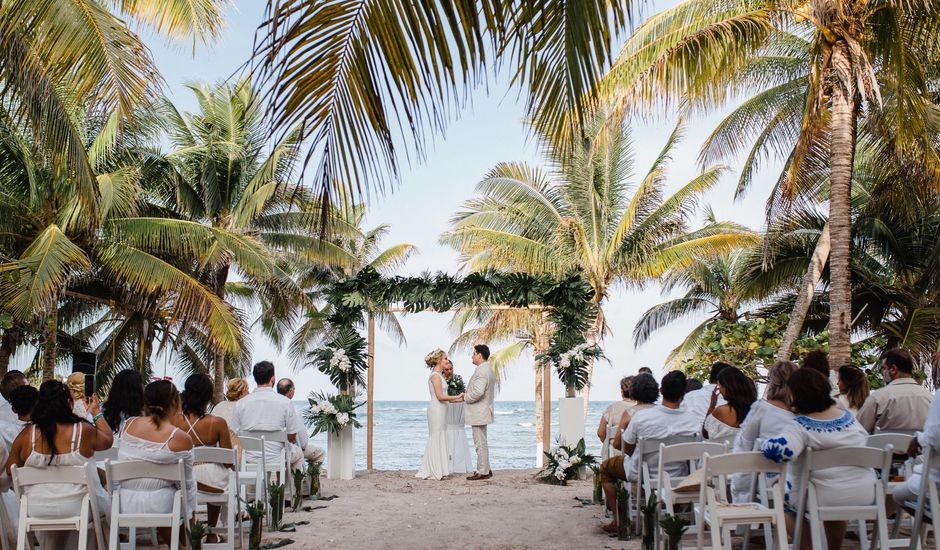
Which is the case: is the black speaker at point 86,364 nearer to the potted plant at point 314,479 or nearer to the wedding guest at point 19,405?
the potted plant at point 314,479

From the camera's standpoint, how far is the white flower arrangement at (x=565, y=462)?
1167 cm

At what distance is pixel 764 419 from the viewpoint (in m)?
5.27

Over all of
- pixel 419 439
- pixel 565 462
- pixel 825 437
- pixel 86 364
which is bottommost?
pixel 419 439

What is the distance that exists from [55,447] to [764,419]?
4.26 meters

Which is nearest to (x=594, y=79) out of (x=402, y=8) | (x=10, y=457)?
(x=402, y=8)

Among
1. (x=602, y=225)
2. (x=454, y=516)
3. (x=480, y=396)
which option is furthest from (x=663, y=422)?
(x=602, y=225)

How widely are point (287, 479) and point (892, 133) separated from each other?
31.7ft

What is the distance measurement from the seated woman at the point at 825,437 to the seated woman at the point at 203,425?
4.05 meters

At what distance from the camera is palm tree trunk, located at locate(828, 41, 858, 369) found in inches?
415

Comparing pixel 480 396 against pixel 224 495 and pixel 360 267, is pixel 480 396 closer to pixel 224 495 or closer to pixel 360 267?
pixel 224 495

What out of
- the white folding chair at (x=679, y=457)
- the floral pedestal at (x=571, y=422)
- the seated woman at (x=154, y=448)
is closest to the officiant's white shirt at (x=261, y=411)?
the seated woman at (x=154, y=448)

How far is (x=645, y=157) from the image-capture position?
21.0m

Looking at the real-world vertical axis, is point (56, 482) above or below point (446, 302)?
below

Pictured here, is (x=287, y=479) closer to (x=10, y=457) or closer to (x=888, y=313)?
(x=10, y=457)
